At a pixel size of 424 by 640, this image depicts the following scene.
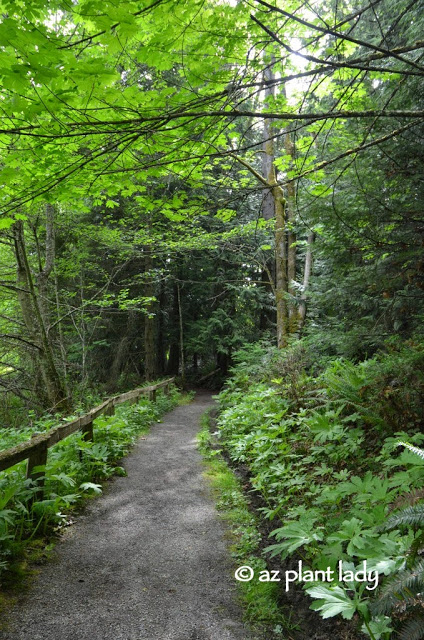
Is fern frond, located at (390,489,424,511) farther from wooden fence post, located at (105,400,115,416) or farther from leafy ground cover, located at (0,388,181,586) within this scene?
wooden fence post, located at (105,400,115,416)

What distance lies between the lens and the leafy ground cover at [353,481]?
2.27 m

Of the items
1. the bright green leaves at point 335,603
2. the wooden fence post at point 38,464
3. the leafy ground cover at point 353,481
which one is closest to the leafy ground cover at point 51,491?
the wooden fence post at point 38,464

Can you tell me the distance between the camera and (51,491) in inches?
178

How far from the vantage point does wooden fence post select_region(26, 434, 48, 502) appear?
13.6 ft

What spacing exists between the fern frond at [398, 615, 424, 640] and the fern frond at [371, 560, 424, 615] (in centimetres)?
9

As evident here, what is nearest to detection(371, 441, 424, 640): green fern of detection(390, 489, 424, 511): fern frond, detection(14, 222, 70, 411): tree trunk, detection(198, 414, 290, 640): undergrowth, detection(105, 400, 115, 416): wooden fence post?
detection(390, 489, 424, 511): fern frond

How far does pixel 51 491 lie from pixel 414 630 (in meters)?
3.88

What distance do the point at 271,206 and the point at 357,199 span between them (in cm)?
869

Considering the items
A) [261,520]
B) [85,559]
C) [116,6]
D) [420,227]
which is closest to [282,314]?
[420,227]

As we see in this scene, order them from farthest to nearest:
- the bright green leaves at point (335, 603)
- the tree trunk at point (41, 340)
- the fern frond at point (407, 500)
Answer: the tree trunk at point (41, 340)
the fern frond at point (407, 500)
the bright green leaves at point (335, 603)

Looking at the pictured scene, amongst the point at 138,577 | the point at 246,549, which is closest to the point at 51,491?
the point at 138,577

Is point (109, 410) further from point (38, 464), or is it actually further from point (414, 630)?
point (414, 630)

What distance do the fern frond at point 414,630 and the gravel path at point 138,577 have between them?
1289mm

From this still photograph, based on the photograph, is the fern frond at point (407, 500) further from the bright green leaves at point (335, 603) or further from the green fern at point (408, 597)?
the bright green leaves at point (335, 603)
